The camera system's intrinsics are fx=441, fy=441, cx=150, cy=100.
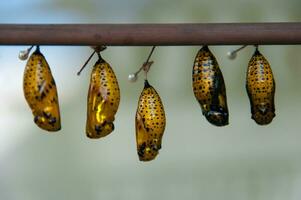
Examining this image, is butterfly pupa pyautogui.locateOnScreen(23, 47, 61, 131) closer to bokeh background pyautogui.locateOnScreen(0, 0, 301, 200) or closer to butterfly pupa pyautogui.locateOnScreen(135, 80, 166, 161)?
butterfly pupa pyautogui.locateOnScreen(135, 80, 166, 161)

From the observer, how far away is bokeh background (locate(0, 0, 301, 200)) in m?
1.31

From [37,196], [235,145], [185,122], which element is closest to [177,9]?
[185,122]

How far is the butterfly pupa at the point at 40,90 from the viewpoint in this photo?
2.76ft

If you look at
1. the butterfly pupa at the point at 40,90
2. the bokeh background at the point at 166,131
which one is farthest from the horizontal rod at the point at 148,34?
the bokeh background at the point at 166,131

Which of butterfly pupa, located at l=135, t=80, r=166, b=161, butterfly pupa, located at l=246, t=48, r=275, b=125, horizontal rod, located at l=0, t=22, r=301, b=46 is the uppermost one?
horizontal rod, located at l=0, t=22, r=301, b=46

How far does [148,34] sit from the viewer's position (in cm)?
83

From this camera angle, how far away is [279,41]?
2.76ft

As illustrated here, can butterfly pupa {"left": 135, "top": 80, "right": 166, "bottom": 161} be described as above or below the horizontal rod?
below

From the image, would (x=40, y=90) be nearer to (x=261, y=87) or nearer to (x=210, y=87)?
(x=210, y=87)

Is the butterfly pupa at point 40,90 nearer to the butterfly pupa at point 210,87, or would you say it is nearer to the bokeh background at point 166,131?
the butterfly pupa at point 210,87

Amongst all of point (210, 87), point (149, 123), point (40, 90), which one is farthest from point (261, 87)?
point (40, 90)

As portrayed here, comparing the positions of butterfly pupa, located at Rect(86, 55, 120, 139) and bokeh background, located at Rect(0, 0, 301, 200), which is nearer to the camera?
butterfly pupa, located at Rect(86, 55, 120, 139)

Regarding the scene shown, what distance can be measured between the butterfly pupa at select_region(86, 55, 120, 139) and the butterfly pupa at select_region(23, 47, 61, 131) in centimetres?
7

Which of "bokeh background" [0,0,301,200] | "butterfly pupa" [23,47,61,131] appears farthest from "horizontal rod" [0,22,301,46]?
"bokeh background" [0,0,301,200]
